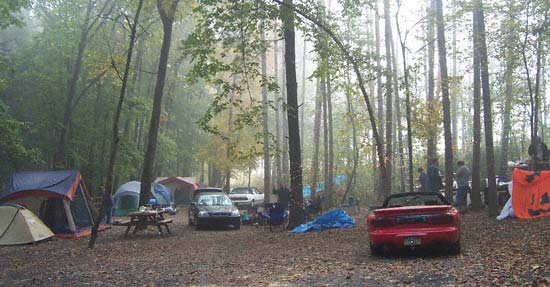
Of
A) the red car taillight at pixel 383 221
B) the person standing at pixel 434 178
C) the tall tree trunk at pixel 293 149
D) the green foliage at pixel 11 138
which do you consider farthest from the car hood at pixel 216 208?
the red car taillight at pixel 383 221

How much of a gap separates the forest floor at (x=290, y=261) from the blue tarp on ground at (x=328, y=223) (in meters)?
0.65

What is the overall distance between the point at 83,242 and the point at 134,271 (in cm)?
645

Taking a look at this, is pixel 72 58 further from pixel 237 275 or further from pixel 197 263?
pixel 237 275

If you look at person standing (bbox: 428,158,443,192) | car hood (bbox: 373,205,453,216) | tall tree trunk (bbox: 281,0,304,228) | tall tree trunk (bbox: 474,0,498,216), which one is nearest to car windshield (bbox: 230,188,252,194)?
tall tree trunk (bbox: 281,0,304,228)

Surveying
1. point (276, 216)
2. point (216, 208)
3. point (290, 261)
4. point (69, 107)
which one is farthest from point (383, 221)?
point (69, 107)

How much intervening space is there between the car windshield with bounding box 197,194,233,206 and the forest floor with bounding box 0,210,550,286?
467 cm

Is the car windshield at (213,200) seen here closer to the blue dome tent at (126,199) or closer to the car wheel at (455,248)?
the blue dome tent at (126,199)

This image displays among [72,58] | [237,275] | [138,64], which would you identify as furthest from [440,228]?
[138,64]

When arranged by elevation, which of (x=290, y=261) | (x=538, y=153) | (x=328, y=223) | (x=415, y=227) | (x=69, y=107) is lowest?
(x=290, y=261)

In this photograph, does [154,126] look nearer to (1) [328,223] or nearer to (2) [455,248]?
(1) [328,223]

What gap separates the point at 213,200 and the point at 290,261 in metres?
10.3

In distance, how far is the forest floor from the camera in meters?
7.22

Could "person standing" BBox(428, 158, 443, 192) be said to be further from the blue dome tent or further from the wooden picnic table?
the blue dome tent

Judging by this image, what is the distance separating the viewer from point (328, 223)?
50.9 feet
